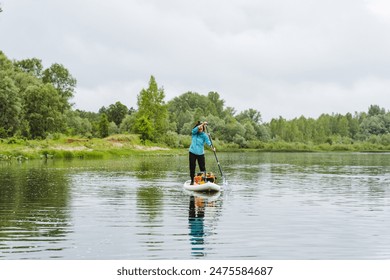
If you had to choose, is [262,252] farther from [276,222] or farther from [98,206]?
[98,206]

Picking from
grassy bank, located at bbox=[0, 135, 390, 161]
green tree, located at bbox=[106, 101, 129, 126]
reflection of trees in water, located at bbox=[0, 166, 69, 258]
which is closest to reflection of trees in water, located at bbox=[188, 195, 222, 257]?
reflection of trees in water, located at bbox=[0, 166, 69, 258]

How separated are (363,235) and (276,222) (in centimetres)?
258

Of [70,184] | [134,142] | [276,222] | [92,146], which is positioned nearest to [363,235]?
[276,222]

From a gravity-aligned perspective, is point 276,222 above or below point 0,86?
below

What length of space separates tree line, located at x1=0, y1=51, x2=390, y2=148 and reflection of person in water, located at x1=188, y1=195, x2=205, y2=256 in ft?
194

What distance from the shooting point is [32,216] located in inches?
631

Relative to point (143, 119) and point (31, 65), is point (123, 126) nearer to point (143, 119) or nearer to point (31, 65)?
point (31, 65)

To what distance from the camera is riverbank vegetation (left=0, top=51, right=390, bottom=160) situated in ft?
243

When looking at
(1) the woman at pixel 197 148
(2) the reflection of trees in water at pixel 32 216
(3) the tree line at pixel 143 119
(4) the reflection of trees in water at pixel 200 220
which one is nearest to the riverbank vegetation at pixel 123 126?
(3) the tree line at pixel 143 119

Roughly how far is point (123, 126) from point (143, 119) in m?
29.8

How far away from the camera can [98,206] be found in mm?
18391

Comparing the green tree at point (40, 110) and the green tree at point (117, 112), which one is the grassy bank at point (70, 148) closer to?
the green tree at point (40, 110)

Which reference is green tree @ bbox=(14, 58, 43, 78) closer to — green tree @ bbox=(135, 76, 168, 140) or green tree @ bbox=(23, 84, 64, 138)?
green tree @ bbox=(135, 76, 168, 140)

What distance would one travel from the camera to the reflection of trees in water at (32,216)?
11977 mm
